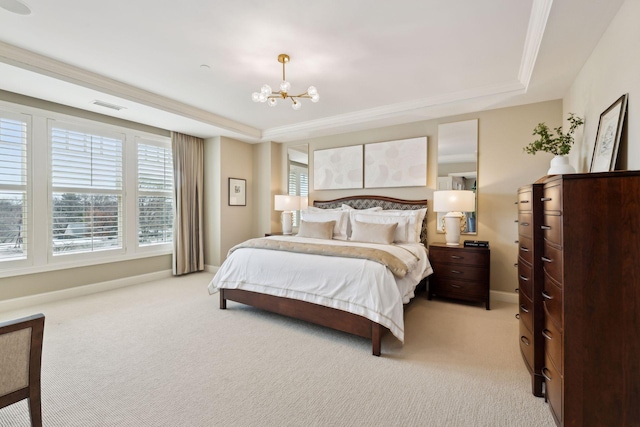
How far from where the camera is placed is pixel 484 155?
3992mm

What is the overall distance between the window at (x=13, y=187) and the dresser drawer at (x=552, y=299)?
17.4ft

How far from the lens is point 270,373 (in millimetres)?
2172

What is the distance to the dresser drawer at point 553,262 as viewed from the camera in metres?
1.50

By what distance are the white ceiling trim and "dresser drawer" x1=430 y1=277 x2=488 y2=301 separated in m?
2.40

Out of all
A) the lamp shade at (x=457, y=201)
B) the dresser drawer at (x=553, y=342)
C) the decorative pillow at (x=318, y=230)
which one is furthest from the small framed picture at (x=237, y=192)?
the dresser drawer at (x=553, y=342)

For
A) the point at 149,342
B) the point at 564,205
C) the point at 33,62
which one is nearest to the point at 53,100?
the point at 33,62

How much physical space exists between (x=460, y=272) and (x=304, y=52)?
123 inches

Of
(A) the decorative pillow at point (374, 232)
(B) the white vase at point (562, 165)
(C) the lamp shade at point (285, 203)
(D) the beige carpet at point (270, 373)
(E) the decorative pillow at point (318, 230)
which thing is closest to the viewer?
(D) the beige carpet at point (270, 373)

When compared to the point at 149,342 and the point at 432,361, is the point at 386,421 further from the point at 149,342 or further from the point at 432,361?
the point at 149,342

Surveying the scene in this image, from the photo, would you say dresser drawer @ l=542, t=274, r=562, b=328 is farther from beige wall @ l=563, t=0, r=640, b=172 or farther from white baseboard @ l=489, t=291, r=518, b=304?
white baseboard @ l=489, t=291, r=518, b=304

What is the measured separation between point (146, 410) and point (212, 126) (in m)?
4.10

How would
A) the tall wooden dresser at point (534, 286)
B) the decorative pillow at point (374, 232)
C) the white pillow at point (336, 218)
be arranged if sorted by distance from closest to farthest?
1. the tall wooden dresser at point (534, 286)
2. the decorative pillow at point (374, 232)
3. the white pillow at point (336, 218)

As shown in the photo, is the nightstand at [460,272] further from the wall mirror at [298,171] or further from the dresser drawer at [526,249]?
the wall mirror at [298,171]

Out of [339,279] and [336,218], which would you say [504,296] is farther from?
[339,279]
